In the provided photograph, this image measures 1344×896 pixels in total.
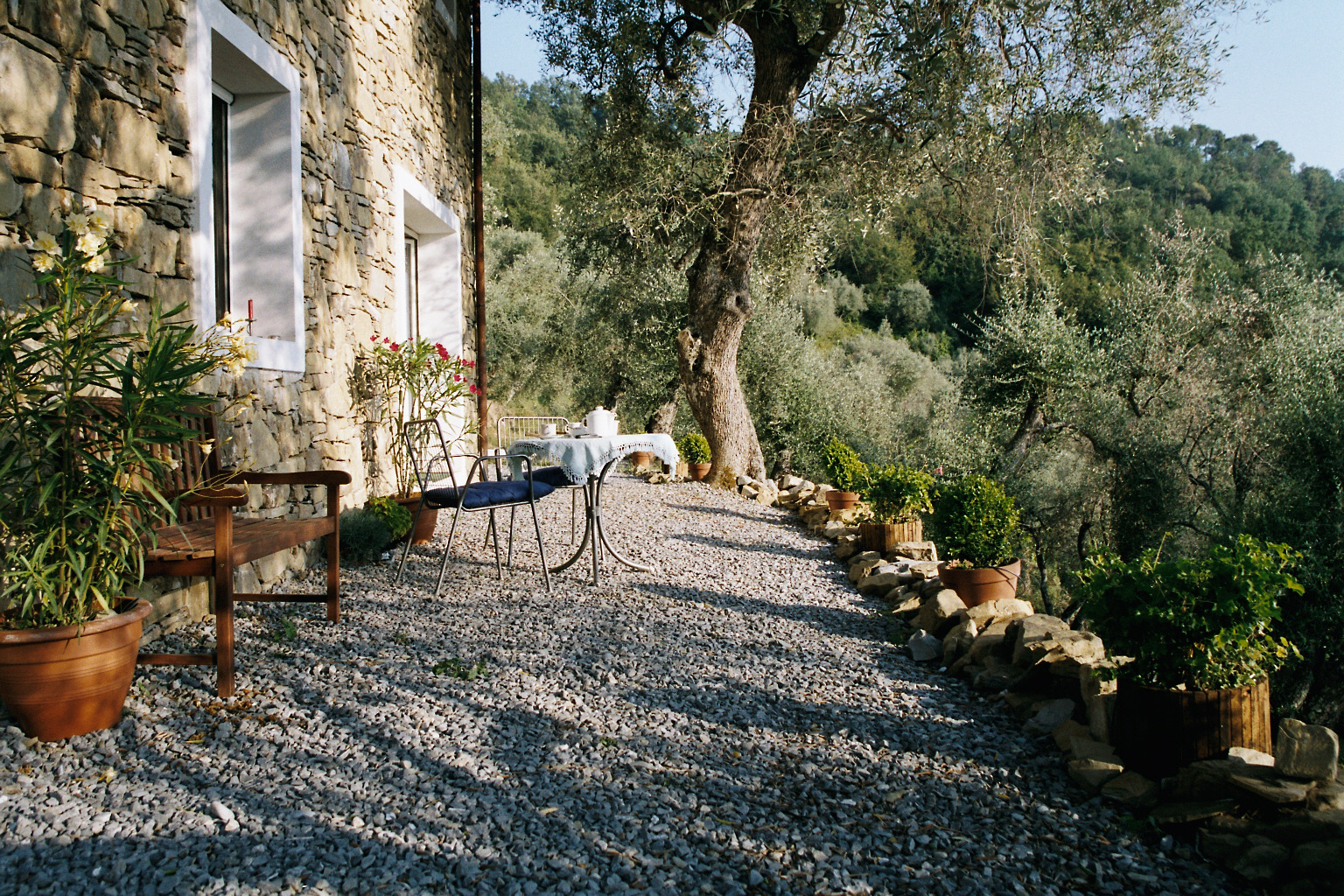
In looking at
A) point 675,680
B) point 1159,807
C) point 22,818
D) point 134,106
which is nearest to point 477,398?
point 134,106

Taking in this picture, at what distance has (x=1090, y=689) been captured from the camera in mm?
2426

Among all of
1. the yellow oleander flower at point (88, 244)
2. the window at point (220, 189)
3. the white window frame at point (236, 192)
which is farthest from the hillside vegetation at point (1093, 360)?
the window at point (220, 189)

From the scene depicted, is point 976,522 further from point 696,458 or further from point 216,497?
point 696,458

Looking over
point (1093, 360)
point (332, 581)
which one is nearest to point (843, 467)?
point (332, 581)

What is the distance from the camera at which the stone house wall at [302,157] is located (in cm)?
243

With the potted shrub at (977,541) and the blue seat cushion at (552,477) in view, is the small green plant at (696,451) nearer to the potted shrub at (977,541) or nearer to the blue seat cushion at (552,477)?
→ the blue seat cushion at (552,477)

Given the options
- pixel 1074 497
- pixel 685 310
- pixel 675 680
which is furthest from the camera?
pixel 685 310

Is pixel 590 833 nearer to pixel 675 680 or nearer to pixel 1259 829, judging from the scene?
pixel 675 680

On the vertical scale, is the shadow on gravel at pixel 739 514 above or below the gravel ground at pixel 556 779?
above

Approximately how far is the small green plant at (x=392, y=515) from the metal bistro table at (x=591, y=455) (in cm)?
79

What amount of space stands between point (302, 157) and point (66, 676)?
3.04 m

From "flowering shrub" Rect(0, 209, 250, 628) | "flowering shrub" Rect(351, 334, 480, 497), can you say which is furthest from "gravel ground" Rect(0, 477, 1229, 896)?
"flowering shrub" Rect(351, 334, 480, 497)

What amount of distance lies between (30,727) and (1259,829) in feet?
9.67

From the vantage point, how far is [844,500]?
666 cm
